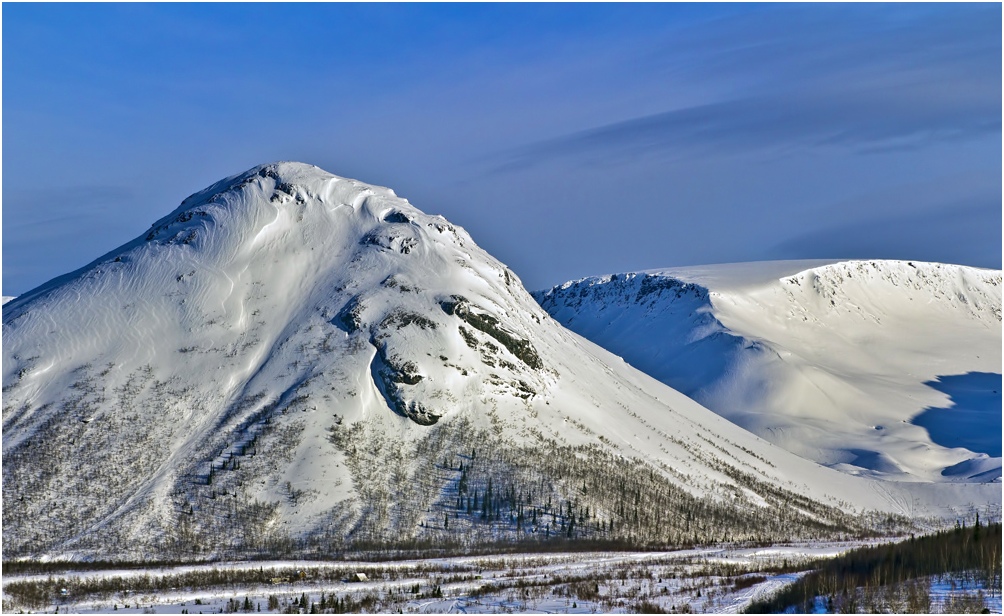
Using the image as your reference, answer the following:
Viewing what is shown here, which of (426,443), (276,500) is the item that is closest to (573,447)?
(426,443)

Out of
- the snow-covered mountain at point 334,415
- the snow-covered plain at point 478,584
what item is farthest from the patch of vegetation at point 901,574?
the snow-covered mountain at point 334,415

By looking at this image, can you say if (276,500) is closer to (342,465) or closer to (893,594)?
(342,465)

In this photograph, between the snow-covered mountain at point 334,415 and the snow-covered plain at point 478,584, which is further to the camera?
the snow-covered mountain at point 334,415

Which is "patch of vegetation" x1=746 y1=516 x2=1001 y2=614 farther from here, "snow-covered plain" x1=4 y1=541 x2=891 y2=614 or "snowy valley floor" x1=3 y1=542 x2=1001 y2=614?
"snow-covered plain" x1=4 y1=541 x2=891 y2=614

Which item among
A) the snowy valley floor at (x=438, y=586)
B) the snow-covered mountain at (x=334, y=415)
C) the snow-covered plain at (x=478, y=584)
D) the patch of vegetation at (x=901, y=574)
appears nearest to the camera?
the patch of vegetation at (x=901, y=574)

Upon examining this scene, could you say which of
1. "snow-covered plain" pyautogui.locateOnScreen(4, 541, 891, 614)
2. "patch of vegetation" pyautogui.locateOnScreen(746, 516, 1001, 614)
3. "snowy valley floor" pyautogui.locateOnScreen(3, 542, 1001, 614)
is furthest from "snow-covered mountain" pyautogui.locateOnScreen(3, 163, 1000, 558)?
"patch of vegetation" pyautogui.locateOnScreen(746, 516, 1001, 614)

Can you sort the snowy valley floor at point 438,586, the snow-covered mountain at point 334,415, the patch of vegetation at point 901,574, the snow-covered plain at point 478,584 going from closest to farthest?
the patch of vegetation at point 901,574
the snowy valley floor at point 438,586
the snow-covered plain at point 478,584
the snow-covered mountain at point 334,415

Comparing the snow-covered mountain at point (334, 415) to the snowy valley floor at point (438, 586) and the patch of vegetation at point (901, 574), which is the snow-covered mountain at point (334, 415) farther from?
the patch of vegetation at point (901, 574)
